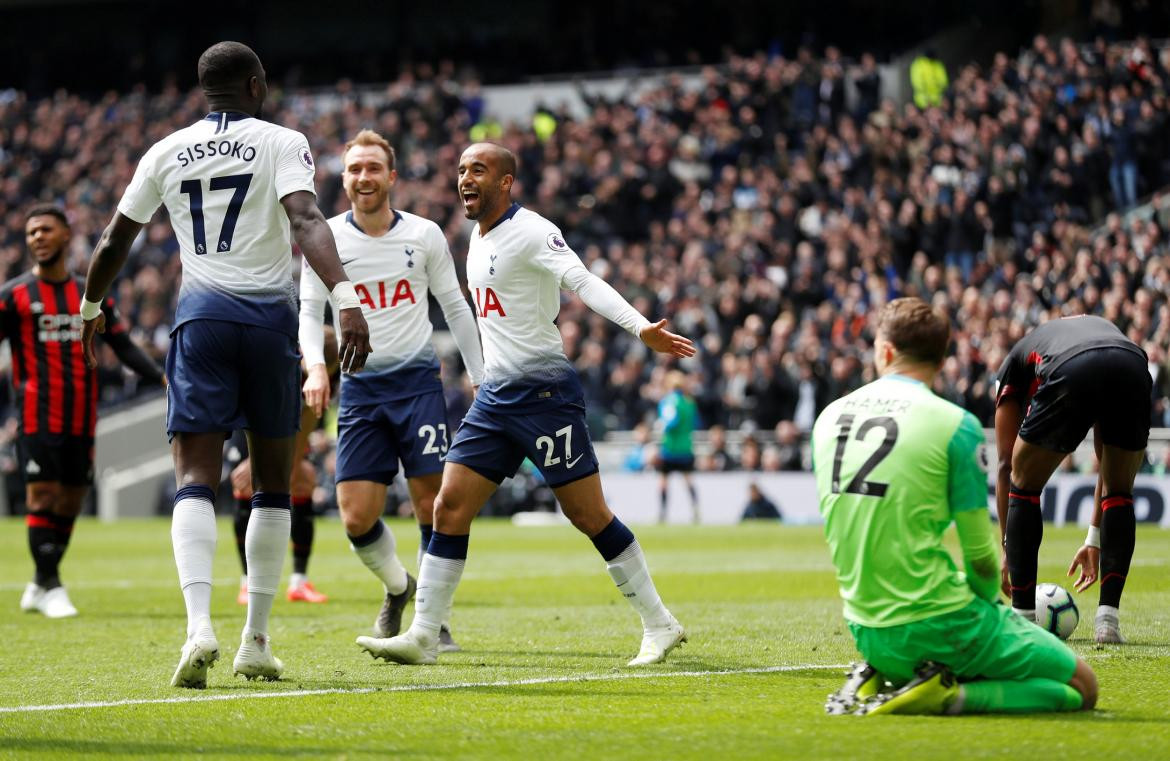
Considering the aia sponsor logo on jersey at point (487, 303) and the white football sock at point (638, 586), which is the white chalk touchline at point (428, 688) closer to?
the white football sock at point (638, 586)

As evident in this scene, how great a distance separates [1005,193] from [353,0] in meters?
23.7

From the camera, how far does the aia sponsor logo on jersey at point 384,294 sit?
8797mm

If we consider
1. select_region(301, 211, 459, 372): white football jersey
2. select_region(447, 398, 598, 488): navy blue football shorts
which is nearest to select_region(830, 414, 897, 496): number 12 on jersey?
select_region(447, 398, 598, 488): navy blue football shorts

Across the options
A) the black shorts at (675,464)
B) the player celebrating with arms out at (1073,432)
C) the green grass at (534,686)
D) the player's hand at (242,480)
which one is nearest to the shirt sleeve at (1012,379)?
the player celebrating with arms out at (1073,432)

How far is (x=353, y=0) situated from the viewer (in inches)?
1719

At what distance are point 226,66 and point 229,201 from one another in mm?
573

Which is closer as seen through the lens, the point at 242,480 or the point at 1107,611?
the point at 1107,611

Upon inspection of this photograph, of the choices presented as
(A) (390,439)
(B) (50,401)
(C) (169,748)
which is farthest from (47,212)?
(C) (169,748)

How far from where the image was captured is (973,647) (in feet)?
18.4

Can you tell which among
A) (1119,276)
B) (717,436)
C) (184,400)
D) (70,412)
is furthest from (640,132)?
(184,400)

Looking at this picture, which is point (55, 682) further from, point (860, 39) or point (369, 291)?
point (860, 39)

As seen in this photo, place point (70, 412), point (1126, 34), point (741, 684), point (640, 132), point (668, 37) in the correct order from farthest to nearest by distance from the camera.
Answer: point (668, 37), point (640, 132), point (1126, 34), point (70, 412), point (741, 684)

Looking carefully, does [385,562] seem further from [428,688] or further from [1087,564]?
[1087,564]

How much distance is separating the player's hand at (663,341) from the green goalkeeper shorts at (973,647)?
167cm
